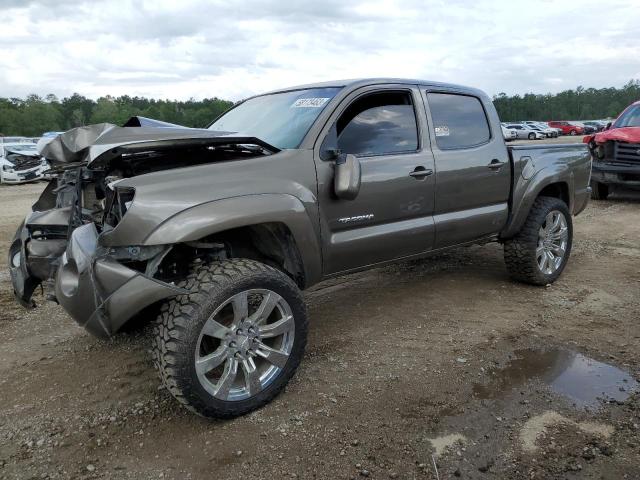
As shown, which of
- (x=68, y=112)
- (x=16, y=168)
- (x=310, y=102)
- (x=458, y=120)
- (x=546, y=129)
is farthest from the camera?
(x=68, y=112)

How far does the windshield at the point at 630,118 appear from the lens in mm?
10062

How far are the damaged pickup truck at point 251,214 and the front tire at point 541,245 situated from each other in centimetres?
37

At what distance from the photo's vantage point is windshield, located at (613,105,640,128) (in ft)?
33.0

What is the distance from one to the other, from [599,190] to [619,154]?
1.03 meters

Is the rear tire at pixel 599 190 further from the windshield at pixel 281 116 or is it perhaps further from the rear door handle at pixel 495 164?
the windshield at pixel 281 116

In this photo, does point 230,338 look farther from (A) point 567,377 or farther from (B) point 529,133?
(B) point 529,133

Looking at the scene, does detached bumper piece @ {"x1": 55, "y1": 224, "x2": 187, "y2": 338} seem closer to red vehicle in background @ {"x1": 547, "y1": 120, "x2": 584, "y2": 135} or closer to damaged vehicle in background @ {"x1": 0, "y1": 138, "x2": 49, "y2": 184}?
damaged vehicle in background @ {"x1": 0, "y1": 138, "x2": 49, "y2": 184}

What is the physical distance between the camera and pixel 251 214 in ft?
9.44

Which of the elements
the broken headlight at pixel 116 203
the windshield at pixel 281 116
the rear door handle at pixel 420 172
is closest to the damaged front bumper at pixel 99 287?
the broken headlight at pixel 116 203

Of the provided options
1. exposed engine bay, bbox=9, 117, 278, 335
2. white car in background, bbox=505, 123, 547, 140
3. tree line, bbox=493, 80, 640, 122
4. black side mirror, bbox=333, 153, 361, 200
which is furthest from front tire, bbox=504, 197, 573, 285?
tree line, bbox=493, 80, 640, 122

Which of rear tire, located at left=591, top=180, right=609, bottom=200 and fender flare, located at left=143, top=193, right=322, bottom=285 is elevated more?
fender flare, located at left=143, top=193, right=322, bottom=285

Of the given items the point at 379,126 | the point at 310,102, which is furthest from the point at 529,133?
the point at 310,102

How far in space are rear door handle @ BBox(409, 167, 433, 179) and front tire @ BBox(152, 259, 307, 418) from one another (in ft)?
4.39

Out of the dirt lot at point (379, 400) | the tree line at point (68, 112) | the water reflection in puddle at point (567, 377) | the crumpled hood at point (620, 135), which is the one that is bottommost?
the water reflection in puddle at point (567, 377)
